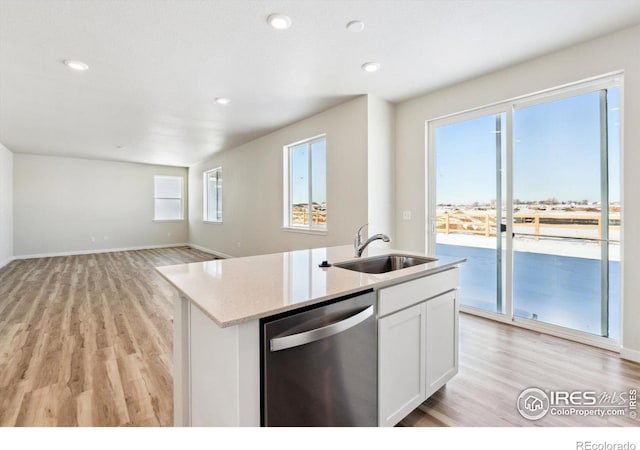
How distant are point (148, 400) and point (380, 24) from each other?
3.11m

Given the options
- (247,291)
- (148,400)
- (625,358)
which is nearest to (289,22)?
(247,291)

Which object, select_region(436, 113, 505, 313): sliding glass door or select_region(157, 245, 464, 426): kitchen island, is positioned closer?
select_region(157, 245, 464, 426): kitchen island

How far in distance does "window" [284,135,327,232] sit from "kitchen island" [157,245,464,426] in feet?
8.94

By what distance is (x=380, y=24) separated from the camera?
2.39 metres

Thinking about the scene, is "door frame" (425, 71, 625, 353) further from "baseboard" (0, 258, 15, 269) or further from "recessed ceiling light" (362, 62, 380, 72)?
"baseboard" (0, 258, 15, 269)

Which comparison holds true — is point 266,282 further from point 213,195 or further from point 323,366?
point 213,195

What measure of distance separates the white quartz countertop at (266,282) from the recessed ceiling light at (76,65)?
2.61m

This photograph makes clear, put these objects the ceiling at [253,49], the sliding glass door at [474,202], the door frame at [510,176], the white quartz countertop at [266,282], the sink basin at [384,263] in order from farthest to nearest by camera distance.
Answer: the sliding glass door at [474,202] < the door frame at [510,176] < the ceiling at [253,49] < the sink basin at [384,263] < the white quartz countertop at [266,282]

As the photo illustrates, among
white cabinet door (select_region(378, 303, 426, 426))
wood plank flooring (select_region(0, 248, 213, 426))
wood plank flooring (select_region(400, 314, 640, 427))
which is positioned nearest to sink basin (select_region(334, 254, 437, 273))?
white cabinet door (select_region(378, 303, 426, 426))

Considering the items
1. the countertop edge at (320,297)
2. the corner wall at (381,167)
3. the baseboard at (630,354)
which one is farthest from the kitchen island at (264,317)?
the corner wall at (381,167)

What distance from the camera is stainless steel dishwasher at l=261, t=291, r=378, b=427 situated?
42.6 inches

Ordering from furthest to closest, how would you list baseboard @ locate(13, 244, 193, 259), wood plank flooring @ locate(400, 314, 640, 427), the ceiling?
baseboard @ locate(13, 244, 193, 259) < the ceiling < wood plank flooring @ locate(400, 314, 640, 427)

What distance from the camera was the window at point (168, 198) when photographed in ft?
30.9

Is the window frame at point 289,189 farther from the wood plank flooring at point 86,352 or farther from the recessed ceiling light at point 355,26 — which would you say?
the recessed ceiling light at point 355,26
